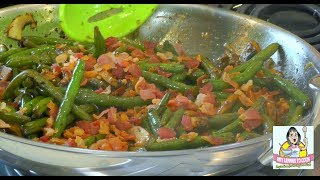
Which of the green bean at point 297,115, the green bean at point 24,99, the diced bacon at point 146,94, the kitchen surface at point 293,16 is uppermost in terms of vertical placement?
the green bean at point 24,99

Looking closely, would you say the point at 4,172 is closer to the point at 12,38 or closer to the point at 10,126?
the point at 10,126

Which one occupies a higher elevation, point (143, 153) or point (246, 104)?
point (143, 153)

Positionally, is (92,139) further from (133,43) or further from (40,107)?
(133,43)

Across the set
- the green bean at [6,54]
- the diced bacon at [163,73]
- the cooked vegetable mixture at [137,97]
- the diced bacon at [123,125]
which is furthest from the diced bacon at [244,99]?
the green bean at [6,54]

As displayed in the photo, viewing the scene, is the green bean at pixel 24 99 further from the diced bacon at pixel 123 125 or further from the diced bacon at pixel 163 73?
the diced bacon at pixel 163 73

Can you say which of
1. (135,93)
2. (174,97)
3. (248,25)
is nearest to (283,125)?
(174,97)

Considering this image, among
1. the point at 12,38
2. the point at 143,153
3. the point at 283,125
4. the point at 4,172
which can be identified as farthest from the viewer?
the point at 12,38
